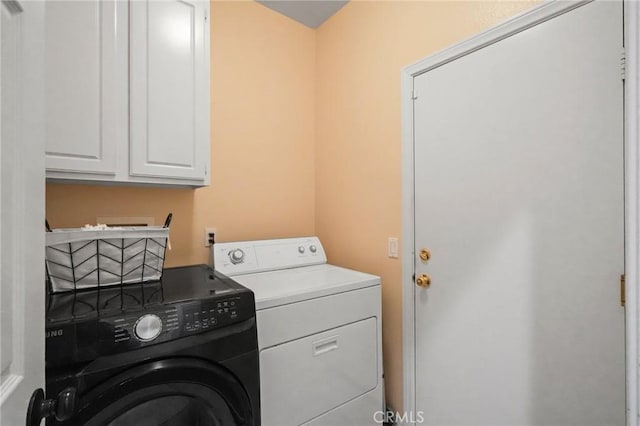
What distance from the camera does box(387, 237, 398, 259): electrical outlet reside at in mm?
1729

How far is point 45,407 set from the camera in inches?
23.1

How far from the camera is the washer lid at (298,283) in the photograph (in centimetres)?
131

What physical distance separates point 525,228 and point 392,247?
687 millimetres

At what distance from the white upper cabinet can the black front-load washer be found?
21.6 inches

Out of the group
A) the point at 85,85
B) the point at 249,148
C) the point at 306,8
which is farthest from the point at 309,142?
the point at 85,85

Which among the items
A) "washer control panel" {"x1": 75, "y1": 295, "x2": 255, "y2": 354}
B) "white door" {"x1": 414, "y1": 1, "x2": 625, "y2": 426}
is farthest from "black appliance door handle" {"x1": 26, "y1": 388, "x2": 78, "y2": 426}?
"white door" {"x1": 414, "y1": 1, "x2": 625, "y2": 426}

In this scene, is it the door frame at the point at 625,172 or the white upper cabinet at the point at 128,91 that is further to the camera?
the white upper cabinet at the point at 128,91

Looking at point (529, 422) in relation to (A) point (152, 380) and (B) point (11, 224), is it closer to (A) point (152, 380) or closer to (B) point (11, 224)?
(A) point (152, 380)

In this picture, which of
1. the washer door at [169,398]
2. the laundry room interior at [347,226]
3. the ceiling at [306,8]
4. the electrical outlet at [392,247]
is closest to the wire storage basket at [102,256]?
the laundry room interior at [347,226]

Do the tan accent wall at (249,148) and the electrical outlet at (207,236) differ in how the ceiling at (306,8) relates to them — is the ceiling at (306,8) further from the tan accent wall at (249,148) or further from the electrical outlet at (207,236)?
the electrical outlet at (207,236)

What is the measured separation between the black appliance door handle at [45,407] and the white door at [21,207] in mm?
17

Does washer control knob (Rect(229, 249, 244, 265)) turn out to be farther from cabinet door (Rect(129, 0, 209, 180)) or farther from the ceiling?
the ceiling

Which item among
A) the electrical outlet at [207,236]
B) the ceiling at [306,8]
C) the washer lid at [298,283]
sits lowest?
the washer lid at [298,283]

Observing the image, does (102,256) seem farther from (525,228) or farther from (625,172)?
(625,172)
